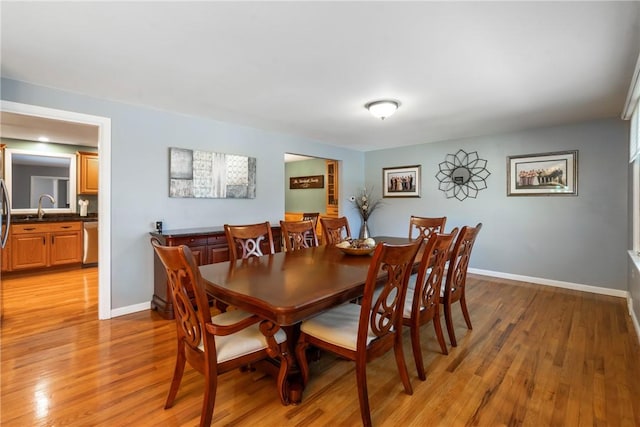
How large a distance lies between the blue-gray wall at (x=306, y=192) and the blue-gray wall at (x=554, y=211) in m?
2.70

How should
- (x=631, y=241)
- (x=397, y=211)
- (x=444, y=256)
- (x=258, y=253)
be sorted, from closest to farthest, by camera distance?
1. (x=444, y=256)
2. (x=258, y=253)
3. (x=631, y=241)
4. (x=397, y=211)

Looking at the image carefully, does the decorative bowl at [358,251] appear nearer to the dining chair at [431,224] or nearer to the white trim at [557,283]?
the dining chair at [431,224]

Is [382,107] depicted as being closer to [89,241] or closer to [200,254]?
[200,254]

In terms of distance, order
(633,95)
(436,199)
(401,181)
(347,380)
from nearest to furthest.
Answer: (347,380), (633,95), (436,199), (401,181)

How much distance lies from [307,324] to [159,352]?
4.55ft

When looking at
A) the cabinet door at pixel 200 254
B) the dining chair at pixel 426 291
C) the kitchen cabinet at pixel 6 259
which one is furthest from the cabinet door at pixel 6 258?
the dining chair at pixel 426 291

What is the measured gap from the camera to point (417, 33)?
74.0 inches

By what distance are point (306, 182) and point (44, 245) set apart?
17.1 ft

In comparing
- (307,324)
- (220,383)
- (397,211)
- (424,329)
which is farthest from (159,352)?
(397,211)

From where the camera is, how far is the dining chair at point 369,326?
1527mm

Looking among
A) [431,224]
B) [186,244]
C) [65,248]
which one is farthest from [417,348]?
[65,248]

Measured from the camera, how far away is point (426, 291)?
212cm

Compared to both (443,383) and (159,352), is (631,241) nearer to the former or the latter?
(443,383)

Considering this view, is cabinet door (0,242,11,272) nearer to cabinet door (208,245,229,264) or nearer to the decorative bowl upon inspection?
cabinet door (208,245,229,264)
